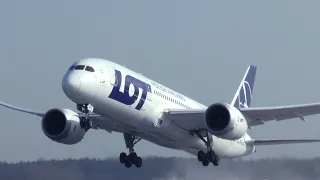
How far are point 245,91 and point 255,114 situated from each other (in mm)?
9453

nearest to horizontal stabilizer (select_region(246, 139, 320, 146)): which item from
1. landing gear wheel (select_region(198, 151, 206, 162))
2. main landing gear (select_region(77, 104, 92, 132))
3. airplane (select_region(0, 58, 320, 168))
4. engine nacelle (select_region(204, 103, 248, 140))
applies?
airplane (select_region(0, 58, 320, 168))

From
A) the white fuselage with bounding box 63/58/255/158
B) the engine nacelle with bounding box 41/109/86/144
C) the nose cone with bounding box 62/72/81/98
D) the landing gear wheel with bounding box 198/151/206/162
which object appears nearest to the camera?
the nose cone with bounding box 62/72/81/98

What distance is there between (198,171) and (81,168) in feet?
23.2

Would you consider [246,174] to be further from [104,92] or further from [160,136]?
[104,92]

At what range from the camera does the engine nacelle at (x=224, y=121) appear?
148ft

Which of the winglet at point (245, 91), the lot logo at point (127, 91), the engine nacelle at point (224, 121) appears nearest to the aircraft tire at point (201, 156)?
the engine nacelle at point (224, 121)

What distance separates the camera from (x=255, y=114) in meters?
47.3

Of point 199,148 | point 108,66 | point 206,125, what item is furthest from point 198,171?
point 108,66

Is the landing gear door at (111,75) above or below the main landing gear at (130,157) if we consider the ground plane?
above

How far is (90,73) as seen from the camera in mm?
42156

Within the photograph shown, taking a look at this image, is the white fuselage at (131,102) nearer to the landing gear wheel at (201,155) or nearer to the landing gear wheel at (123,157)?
the landing gear wheel at (201,155)

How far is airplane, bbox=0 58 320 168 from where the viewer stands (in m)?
42.4

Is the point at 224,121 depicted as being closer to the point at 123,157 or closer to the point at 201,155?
the point at 201,155

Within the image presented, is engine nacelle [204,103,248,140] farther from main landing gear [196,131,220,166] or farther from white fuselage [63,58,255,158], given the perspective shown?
main landing gear [196,131,220,166]
